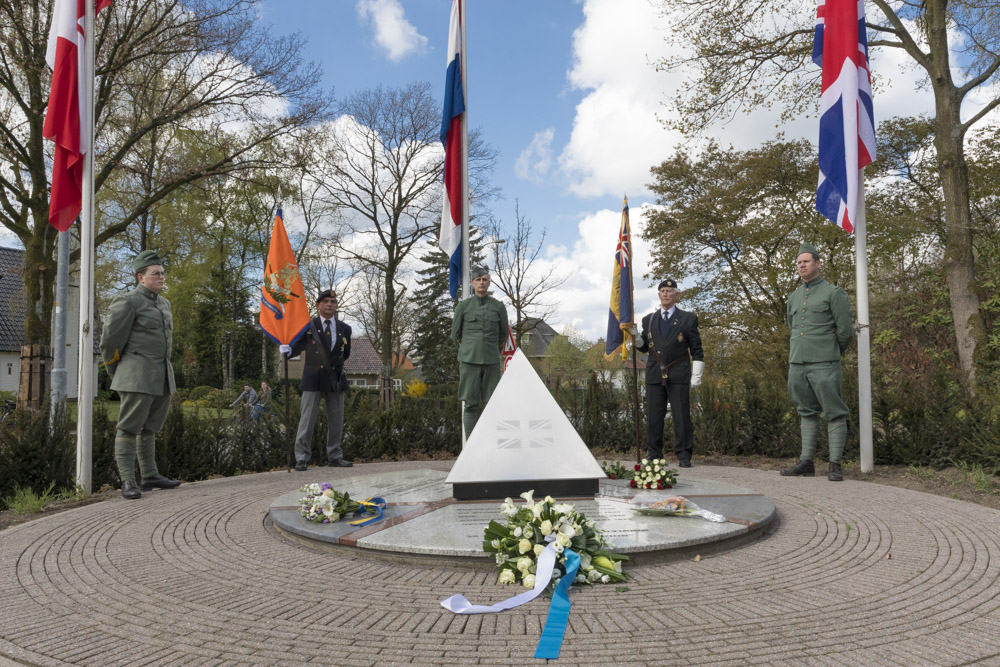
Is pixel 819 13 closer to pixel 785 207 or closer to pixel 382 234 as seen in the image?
pixel 785 207

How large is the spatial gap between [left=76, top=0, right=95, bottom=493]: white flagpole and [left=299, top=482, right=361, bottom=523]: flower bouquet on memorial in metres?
2.70

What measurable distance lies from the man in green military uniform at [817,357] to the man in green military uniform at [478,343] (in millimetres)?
3152

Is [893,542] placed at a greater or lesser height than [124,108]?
lesser

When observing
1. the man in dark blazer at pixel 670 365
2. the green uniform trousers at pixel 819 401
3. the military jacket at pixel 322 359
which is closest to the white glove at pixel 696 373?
the man in dark blazer at pixel 670 365

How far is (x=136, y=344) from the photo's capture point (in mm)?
5746

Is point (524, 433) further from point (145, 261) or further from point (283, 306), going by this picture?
point (283, 306)

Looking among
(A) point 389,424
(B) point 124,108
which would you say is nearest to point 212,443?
(A) point 389,424

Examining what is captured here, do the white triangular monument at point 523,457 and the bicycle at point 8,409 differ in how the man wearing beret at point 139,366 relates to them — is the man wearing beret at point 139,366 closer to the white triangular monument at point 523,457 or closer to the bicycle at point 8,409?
the bicycle at point 8,409

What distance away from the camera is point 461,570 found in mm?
3514

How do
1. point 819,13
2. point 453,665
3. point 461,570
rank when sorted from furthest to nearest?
point 819,13 → point 461,570 → point 453,665

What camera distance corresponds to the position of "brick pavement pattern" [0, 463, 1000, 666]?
94.3 inches

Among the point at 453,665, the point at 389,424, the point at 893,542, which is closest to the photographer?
the point at 453,665

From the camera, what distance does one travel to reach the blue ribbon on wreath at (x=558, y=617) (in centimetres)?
238

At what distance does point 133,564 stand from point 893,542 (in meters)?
4.44
